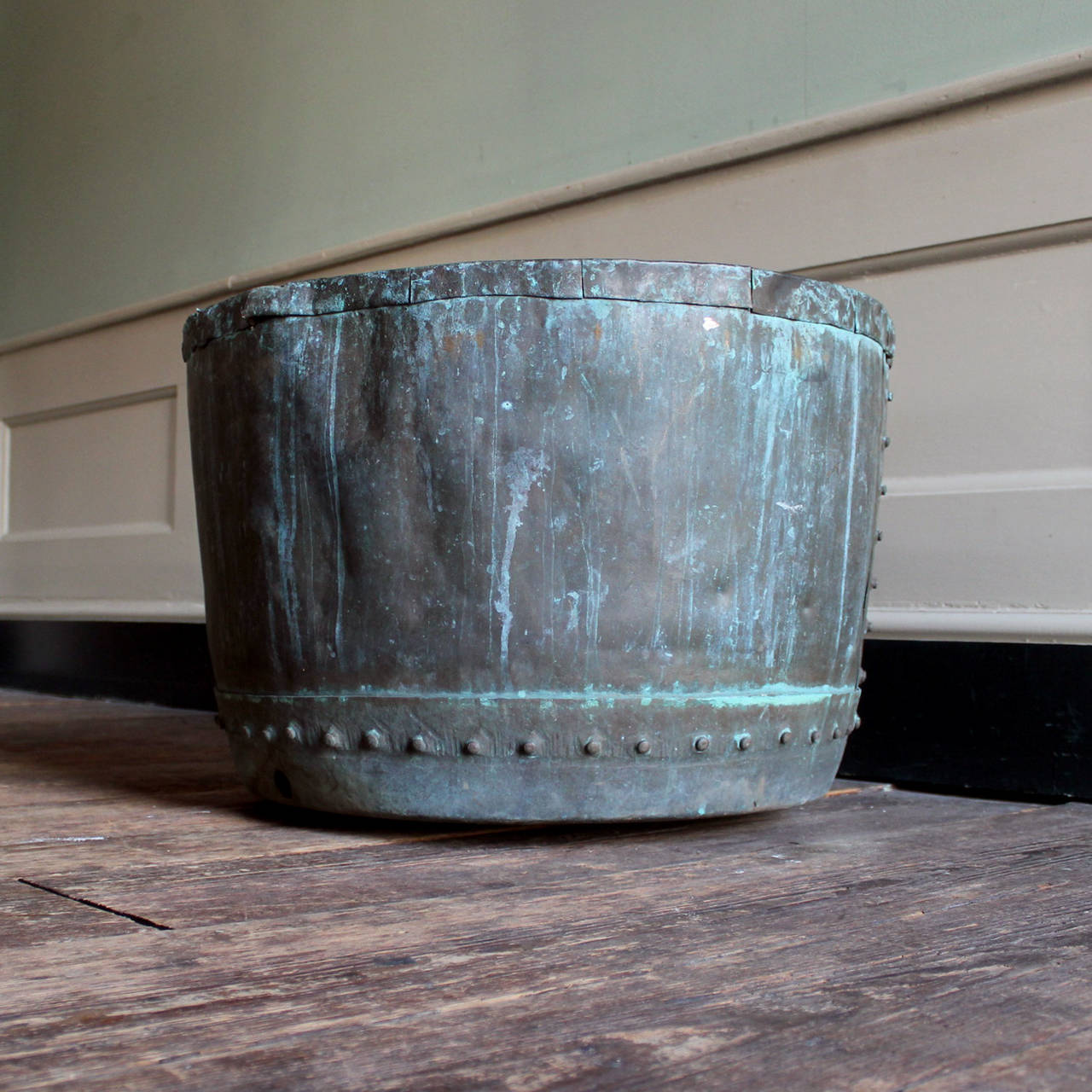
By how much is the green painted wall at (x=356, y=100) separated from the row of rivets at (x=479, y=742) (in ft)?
2.65

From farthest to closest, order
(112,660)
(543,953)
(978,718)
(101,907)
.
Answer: (112,660)
(978,718)
(101,907)
(543,953)

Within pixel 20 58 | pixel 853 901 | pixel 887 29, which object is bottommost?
pixel 853 901

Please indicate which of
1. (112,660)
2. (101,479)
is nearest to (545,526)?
(112,660)

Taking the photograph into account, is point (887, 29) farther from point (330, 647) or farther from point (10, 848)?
point (10, 848)

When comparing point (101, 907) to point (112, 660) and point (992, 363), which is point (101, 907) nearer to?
point (992, 363)

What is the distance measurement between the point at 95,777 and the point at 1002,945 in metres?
1.00

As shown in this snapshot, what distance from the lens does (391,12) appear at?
194cm

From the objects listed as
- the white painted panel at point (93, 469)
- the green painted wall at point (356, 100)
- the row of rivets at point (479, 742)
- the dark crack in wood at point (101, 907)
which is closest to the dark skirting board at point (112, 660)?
the white painted panel at point (93, 469)

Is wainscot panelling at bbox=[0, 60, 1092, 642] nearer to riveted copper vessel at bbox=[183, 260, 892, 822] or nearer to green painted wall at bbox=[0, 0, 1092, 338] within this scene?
green painted wall at bbox=[0, 0, 1092, 338]

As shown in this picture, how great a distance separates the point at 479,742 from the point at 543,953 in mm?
276

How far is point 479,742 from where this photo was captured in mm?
897

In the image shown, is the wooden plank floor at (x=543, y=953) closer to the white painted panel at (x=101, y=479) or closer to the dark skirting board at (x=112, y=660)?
the dark skirting board at (x=112, y=660)

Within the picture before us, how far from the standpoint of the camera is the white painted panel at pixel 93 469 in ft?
7.63

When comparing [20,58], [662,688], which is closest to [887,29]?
[662,688]
